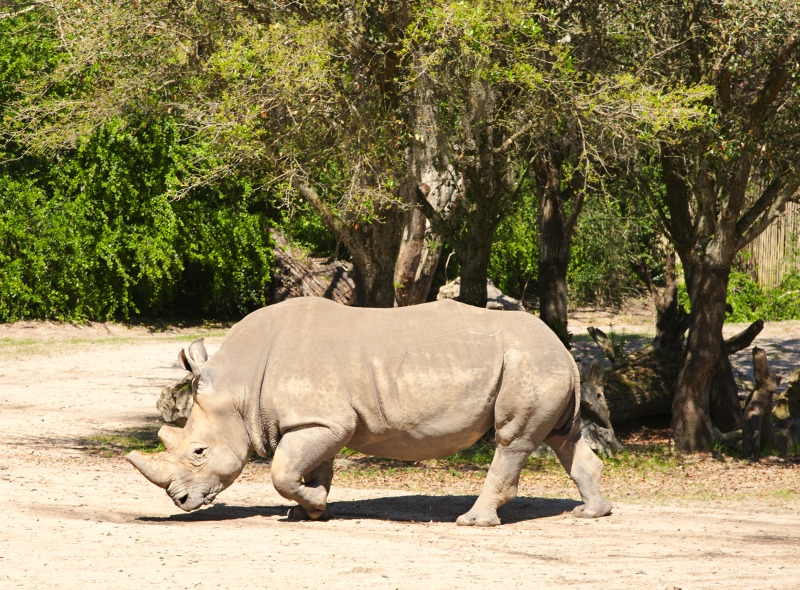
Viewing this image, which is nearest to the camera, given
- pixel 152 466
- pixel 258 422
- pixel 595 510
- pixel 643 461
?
pixel 152 466

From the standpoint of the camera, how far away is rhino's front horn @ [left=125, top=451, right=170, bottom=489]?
814 centimetres

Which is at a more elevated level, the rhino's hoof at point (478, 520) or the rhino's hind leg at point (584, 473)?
the rhino's hind leg at point (584, 473)

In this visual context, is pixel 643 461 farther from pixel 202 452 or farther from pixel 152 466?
pixel 152 466

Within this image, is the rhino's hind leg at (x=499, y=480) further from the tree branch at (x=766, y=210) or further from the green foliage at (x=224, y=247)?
the green foliage at (x=224, y=247)

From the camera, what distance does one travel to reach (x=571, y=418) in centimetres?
873

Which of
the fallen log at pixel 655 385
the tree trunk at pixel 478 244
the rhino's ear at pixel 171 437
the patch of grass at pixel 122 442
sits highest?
the tree trunk at pixel 478 244

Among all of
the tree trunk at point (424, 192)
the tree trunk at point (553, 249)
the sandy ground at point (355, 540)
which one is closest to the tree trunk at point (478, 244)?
the tree trunk at point (424, 192)

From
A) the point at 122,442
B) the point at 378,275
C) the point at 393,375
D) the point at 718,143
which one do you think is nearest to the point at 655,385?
the point at 718,143

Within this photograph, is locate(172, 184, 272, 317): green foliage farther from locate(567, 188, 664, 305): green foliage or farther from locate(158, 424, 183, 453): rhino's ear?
locate(158, 424, 183, 453): rhino's ear

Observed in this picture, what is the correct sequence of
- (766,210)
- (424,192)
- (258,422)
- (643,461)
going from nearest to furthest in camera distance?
(258,422) → (643,461) → (766,210) → (424,192)

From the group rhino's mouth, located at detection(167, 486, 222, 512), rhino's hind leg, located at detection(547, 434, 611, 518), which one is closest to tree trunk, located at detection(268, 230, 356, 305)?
rhino's hind leg, located at detection(547, 434, 611, 518)

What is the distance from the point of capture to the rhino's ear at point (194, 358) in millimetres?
8398

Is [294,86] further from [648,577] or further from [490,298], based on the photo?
[490,298]

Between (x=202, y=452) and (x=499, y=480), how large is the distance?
88.5 inches
